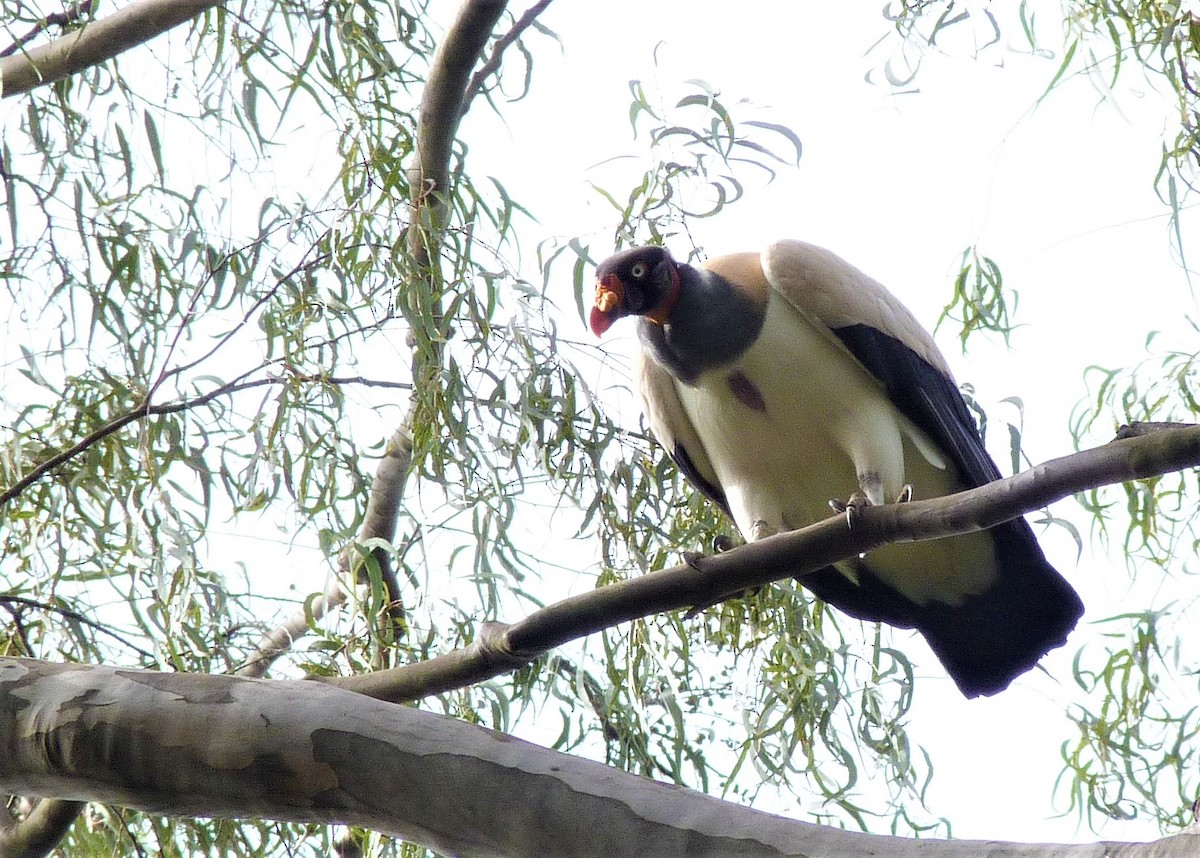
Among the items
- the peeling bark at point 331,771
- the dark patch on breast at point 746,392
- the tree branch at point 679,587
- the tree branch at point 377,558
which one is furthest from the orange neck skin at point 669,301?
the peeling bark at point 331,771

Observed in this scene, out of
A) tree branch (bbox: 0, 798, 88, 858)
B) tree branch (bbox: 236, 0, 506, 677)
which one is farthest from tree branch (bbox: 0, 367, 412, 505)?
tree branch (bbox: 0, 798, 88, 858)

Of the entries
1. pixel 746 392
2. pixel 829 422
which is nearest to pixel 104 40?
pixel 746 392

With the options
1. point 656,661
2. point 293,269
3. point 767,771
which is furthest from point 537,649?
point 293,269

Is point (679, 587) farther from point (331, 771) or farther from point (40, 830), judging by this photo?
point (40, 830)

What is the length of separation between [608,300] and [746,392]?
277 mm

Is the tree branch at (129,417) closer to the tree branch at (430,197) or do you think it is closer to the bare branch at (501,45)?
the tree branch at (430,197)

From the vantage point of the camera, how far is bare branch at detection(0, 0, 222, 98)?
208cm

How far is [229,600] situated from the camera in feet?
6.52

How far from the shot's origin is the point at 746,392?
7.09ft

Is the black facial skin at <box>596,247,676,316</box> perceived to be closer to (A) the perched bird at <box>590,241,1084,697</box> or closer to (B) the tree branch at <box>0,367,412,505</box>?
(A) the perched bird at <box>590,241,1084,697</box>

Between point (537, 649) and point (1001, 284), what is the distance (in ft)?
4.22

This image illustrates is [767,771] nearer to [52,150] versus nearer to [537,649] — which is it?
[537,649]

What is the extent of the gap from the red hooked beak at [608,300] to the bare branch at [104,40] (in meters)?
0.72

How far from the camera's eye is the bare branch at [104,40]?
2.08 metres
